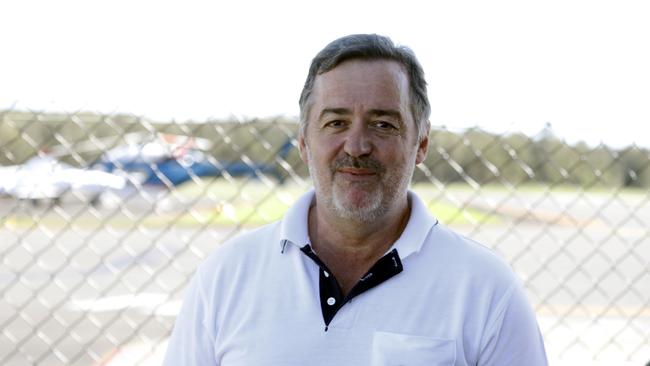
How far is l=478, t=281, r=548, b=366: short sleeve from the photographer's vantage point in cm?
237

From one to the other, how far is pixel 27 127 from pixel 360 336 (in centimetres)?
229

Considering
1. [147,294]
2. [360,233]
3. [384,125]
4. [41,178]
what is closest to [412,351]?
[360,233]

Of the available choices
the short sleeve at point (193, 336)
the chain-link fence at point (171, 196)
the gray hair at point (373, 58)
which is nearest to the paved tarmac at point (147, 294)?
the chain-link fence at point (171, 196)

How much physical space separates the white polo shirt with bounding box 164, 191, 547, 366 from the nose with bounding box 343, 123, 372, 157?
258 mm

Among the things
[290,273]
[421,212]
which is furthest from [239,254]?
[421,212]

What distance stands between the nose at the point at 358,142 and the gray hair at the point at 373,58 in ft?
0.60

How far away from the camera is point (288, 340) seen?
95.6 inches

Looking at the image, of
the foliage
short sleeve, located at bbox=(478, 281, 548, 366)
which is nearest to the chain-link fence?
the foliage

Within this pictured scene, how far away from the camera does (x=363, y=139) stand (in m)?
2.52

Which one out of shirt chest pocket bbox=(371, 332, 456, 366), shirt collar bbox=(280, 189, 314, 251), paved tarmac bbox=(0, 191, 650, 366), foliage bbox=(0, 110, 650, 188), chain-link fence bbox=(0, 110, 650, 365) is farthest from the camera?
paved tarmac bbox=(0, 191, 650, 366)

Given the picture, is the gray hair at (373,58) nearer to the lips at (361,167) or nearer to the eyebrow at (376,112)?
the eyebrow at (376,112)

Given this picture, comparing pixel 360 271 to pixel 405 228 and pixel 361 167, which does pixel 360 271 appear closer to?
pixel 405 228

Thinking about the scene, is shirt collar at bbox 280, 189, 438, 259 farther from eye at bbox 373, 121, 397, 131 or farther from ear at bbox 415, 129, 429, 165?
eye at bbox 373, 121, 397, 131

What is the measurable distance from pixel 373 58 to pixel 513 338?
2.75 feet
